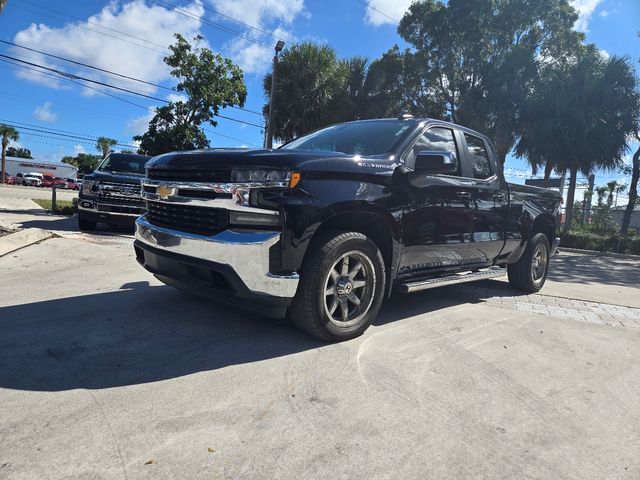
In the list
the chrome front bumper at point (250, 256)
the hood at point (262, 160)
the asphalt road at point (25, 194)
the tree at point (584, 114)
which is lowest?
the asphalt road at point (25, 194)

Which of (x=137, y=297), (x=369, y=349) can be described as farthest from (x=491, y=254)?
(x=137, y=297)

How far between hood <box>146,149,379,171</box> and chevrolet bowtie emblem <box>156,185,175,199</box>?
0.18m

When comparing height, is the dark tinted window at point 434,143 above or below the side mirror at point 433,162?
above

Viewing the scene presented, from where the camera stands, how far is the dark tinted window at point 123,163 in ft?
37.1

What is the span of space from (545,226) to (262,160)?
15.9 ft

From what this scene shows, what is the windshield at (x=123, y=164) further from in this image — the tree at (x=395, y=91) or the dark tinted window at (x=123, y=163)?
the tree at (x=395, y=91)

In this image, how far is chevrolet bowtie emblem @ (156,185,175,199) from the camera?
3716 millimetres

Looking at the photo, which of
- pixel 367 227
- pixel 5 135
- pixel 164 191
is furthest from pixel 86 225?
pixel 5 135

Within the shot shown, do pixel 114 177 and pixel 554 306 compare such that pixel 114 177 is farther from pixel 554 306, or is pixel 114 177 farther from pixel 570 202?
pixel 570 202

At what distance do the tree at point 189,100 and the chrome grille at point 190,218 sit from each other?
12077 millimetres

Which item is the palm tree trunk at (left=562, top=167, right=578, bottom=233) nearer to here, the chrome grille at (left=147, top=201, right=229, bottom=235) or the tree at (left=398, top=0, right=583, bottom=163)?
the tree at (left=398, top=0, right=583, bottom=163)

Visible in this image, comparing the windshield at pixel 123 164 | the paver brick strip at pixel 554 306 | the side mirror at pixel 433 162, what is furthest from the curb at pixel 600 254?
the side mirror at pixel 433 162

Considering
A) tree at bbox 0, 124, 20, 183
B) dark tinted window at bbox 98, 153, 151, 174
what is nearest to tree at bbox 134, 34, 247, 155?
dark tinted window at bbox 98, 153, 151, 174

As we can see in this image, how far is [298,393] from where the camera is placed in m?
2.86
